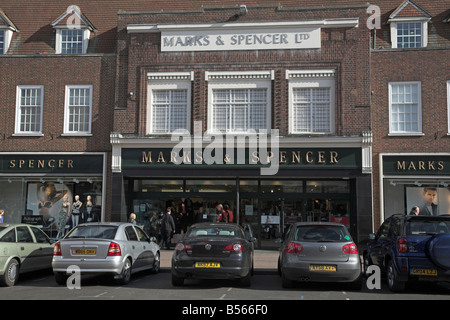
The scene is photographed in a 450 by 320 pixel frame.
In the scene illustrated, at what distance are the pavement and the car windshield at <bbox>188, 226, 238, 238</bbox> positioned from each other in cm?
266

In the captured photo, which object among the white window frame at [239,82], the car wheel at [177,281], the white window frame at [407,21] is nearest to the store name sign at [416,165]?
the white window frame at [407,21]

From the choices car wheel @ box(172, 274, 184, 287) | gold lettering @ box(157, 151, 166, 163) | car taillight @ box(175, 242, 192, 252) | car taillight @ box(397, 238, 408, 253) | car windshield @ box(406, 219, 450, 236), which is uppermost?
gold lettering @ box(157, 151, 166, 163)

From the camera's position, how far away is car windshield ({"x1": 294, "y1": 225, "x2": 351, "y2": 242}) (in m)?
Result: 10.5

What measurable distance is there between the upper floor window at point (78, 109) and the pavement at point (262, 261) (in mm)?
6459

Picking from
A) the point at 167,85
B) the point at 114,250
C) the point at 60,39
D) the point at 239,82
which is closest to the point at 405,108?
the point at 239,82

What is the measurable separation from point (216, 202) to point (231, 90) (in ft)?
15.3

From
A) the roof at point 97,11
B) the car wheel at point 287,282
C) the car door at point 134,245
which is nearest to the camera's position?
the car wheel at point 287,282

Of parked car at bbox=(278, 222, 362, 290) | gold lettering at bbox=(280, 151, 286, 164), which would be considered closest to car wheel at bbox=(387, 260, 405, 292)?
parked car at bbox=(278, 222, 362, 290)

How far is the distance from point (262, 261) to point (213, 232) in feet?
16.3

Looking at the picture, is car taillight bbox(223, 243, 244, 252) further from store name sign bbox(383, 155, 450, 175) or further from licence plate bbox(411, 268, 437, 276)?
store name sign bbox(383, 155, 450, 175)

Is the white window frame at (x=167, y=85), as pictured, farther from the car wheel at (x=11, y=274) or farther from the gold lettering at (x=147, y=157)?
the car wheel at (x=11, y=274)

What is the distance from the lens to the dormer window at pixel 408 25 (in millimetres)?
20159

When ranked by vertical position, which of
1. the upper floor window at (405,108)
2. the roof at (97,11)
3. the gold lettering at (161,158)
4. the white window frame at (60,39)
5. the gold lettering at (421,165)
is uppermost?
the roof at (97,11)

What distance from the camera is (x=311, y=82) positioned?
19156mm
